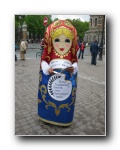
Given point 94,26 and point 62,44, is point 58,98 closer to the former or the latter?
point 62,44

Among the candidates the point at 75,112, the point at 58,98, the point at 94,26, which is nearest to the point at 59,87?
the point at 58,98

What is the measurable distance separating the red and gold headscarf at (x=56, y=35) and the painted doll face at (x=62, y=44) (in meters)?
0.04

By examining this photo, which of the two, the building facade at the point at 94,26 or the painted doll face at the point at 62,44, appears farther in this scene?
the building facade at the point at 94,26

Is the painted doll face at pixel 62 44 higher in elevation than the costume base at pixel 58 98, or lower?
higher

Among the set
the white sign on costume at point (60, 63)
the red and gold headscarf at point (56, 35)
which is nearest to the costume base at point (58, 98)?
the white sign on costume at point (60, 63)

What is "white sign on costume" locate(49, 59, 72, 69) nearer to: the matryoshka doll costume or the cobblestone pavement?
the matryoshka doll costume

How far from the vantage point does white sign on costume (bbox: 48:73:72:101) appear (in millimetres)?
3355

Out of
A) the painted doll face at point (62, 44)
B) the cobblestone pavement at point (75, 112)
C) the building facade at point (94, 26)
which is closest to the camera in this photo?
the painted doll face at point (62, 44)

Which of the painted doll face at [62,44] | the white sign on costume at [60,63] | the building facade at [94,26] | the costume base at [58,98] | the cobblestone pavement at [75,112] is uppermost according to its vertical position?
the building facade at [94,26]

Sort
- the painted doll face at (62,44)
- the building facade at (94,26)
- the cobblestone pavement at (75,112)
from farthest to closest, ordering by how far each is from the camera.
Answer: the building facade at (94,26) < the cobblestone pavement at (75,112) < the painted doll face at (62,44)

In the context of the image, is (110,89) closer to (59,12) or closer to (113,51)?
(113,51)

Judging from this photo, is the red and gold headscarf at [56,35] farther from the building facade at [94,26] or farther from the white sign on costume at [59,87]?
the building facade at [94,26]

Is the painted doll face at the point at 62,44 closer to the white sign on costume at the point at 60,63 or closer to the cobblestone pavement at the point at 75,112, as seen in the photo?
the white sign on costume at the point at 60,63

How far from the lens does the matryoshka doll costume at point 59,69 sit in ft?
10.9
